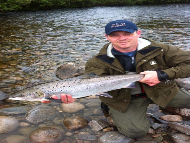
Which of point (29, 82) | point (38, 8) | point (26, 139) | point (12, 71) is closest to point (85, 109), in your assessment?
point (26, 139)

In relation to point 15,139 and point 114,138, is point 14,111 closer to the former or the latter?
point 15,139

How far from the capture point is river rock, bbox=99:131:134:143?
3.77m

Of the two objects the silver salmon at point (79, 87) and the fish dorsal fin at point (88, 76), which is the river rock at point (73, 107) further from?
the fish dorsal fin at point (88, 76)

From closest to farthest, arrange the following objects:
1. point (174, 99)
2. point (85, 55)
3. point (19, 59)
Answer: point (174, 99)
point (19, 59)
point (85, 55)

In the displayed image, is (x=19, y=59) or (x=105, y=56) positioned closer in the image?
(x=105, y=56)

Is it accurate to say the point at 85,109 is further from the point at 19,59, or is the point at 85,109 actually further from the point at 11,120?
the point at 19,59

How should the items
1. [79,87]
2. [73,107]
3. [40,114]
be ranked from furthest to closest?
1. [73,107]
2. [40,114]
3. [79,87]

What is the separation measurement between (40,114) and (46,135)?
86 cm

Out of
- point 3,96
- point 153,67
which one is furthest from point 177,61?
point 3,96

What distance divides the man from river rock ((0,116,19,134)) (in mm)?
1402

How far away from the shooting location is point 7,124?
13.8 ft

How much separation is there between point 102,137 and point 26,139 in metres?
1.44

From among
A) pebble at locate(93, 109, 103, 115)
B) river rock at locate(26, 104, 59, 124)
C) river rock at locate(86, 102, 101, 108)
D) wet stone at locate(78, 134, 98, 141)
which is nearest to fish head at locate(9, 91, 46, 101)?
river rock at locate(26, 104, 59, 124)

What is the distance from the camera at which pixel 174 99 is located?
14.0 feet
